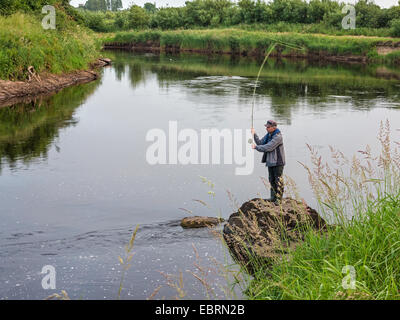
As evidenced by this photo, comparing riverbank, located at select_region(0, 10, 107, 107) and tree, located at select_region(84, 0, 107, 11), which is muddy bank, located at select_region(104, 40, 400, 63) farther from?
tree, located at select_region(84, 0, 107, 11)

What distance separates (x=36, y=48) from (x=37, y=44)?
87 cm

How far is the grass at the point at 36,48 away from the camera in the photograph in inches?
891

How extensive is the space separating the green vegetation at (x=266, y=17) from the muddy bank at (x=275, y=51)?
4159 millimetres

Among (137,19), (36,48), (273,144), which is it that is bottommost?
(273,144)

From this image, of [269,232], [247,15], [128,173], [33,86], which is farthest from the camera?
[247,15]

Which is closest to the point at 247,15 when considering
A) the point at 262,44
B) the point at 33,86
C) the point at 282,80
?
the point at 262,44

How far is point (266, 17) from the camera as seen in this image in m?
64.2

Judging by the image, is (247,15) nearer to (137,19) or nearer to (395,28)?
(137,19)

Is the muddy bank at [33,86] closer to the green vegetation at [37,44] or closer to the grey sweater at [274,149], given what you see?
the green vegetation at [37,44]

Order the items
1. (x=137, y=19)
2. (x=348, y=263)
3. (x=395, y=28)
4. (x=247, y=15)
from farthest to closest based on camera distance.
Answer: (x=137, y=19)
(x=247, y=15)
(x=395, y=28)
(x=348, y=263)

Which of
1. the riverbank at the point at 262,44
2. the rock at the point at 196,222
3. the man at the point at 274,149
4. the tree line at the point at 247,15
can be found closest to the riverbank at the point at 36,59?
the rock at the point at 196,222

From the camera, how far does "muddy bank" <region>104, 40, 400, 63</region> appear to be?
155 feet

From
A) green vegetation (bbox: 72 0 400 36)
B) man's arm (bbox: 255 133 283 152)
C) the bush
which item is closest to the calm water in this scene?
man's arm (bbox: 255 133 283 152)

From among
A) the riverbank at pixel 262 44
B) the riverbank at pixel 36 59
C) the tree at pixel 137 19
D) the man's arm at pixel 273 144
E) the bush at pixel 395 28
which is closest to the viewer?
the man's arm at pixel 273 144
